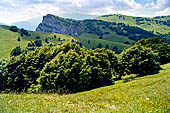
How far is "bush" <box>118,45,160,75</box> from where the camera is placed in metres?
65.1

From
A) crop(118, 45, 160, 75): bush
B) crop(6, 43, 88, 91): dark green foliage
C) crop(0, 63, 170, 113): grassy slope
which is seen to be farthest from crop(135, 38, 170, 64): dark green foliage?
crop(0, 63, 170, 113): grassy slope

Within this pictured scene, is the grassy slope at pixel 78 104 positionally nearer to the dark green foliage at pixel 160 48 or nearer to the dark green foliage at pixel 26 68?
the dark green foliage at pixel 26 68

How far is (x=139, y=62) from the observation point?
64.8 metres

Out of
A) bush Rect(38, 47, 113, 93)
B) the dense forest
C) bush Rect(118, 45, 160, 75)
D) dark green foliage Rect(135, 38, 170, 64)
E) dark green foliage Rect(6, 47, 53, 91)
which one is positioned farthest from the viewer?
dark green foliage Rect(135, 38, 170, 64)

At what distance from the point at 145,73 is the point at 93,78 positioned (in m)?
19.8

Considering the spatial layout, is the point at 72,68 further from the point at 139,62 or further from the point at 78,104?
the point at 78,104

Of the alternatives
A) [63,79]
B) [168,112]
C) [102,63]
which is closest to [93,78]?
[102,63]

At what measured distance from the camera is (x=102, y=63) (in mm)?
68312

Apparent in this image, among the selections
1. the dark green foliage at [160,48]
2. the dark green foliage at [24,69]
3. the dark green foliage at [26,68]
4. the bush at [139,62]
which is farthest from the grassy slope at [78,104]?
the dark green foliage at [160,48]

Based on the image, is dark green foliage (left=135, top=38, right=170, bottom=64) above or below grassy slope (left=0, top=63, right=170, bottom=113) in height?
below

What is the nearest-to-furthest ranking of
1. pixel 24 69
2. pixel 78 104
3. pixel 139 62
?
pixel 78 104, pixel 139 62, pixel 24 69

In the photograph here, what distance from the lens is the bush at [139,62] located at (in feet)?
213

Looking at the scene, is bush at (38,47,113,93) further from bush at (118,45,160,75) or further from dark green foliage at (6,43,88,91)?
dark green foliage at (6,43,88,91)

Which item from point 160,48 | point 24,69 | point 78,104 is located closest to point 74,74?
point 24,69
